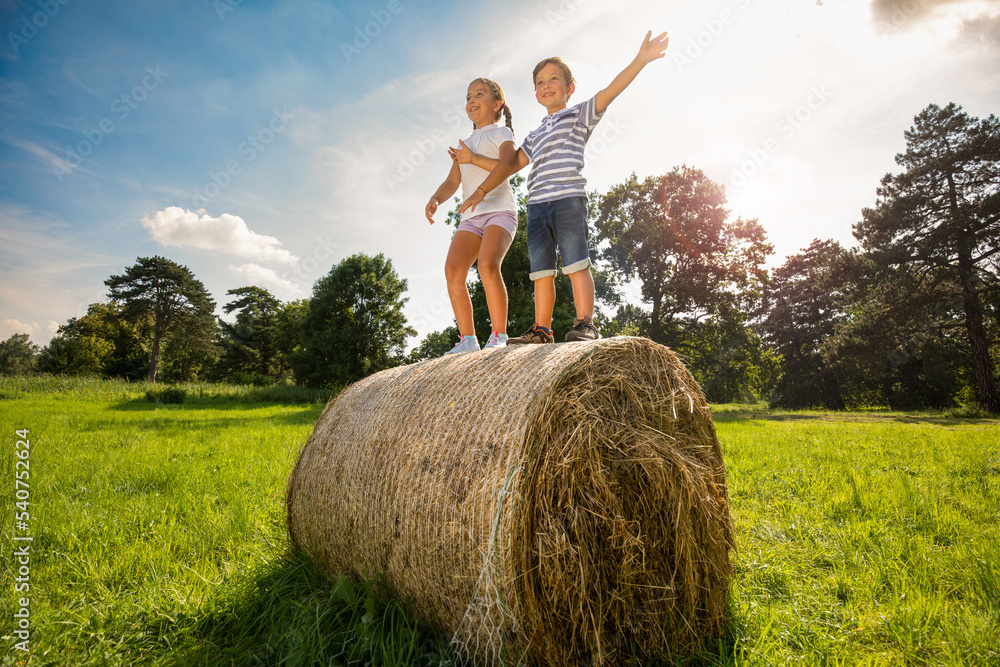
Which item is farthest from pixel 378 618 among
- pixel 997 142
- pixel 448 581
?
pixel 997 142

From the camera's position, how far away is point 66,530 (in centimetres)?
317

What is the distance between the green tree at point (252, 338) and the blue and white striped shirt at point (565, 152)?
56.0m

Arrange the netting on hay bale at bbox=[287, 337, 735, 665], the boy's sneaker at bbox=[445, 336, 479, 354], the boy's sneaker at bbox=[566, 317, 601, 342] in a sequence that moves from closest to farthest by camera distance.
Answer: the netting on hay bale at bbox=[287, 337, 735, 665] < the boy's sneaker at bbox=[566, 317, 601, 342] < the boy's sneaker at bbox=[445, 336, 479, 354]

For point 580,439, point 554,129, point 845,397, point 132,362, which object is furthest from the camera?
point 132,362

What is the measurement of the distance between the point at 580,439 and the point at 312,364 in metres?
34.7

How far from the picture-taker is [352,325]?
120 ft

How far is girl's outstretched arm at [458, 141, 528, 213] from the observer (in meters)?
3.91

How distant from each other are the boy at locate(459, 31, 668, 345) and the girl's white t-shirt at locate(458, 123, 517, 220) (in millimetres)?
195

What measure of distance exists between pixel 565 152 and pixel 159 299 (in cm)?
6359

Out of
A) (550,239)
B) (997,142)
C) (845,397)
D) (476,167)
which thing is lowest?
(845,397)

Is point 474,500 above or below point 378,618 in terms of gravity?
above

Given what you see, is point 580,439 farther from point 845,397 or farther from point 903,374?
point 845,397

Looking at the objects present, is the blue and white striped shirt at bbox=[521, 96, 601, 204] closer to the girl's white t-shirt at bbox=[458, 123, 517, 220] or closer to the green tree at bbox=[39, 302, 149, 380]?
the girl's white t-shirt at bbox=[458, 123, 517, 220]

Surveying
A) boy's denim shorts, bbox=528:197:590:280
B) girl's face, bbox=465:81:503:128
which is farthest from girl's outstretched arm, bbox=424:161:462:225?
boy's denim shorts, bbox=528:197:590:280
